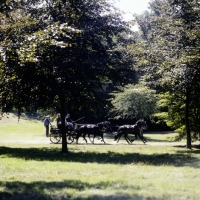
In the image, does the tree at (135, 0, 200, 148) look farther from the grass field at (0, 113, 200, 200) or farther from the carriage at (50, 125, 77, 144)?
the carriage at (50, 125, 77, 144)

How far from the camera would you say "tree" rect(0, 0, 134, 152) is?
51.4 feet

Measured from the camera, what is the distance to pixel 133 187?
848 centimetres

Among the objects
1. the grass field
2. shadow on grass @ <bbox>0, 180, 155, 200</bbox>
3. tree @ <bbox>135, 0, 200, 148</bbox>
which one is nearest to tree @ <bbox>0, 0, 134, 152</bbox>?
tree @ <bbox>135, 0, 200, 148</bbox>

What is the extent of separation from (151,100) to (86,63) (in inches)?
917

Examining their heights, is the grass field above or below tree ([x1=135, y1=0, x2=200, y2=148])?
below

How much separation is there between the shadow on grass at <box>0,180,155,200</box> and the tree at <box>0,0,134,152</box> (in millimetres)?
6758

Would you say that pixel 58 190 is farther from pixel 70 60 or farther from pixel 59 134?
pixel 59 134

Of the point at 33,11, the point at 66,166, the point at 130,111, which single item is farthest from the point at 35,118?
the point at 66,166

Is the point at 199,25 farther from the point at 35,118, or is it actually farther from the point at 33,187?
the point at 35,118

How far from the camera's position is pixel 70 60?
15.5m

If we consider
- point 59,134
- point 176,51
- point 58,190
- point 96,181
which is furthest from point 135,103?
point 58,190

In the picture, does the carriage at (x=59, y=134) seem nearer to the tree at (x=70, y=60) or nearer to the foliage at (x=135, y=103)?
the tree at (x=70, y=60)

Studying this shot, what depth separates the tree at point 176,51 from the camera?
16734mm

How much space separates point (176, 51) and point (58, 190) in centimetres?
1184
